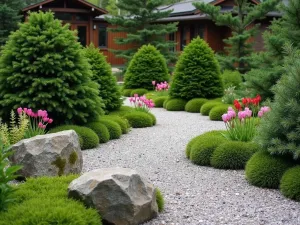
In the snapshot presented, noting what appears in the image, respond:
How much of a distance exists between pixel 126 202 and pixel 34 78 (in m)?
4.37

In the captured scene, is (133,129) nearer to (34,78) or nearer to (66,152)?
(34,78)

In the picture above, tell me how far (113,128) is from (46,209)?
5112mm

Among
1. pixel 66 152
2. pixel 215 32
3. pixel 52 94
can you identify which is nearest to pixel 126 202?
pixel 66 152

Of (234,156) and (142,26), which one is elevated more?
(142,26)

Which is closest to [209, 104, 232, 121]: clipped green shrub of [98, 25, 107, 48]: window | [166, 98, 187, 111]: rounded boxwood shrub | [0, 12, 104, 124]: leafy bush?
[166, 98, 187, 111]: rounded boxwood shrub

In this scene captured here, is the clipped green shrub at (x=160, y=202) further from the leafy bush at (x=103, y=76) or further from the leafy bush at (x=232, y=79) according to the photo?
the leafy bush at (x=232, y=79)

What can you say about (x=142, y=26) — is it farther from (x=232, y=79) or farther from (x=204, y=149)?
(x=204, y=149)

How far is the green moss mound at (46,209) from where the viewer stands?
12.6 ft

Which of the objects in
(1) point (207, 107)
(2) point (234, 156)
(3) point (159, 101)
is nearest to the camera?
(2) point (234, 156)

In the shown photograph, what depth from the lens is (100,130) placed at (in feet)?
28.2

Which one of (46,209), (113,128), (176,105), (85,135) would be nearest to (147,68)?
(176,105)

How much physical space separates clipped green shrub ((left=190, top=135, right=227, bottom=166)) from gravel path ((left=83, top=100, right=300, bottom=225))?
0.13 meters

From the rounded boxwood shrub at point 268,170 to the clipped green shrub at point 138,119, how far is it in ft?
16.6

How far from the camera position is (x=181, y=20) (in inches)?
1085
